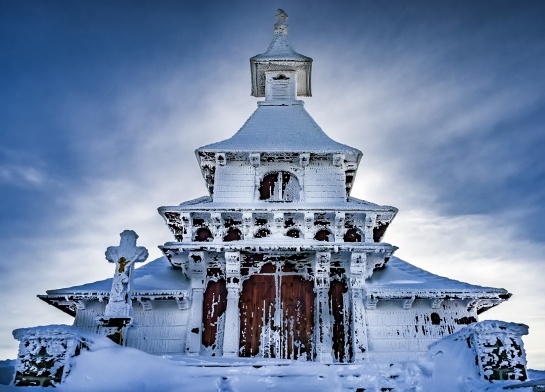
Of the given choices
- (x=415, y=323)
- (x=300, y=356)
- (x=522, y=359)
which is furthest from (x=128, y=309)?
(x=415, y=323)

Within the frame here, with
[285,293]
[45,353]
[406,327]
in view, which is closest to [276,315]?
[285,293]

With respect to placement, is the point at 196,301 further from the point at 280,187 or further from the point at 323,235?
the point at 280,187

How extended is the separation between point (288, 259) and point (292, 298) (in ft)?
3.90

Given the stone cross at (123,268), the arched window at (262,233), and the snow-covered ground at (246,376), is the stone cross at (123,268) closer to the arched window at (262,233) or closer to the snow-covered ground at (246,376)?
the snow-covered ground at (246,376)

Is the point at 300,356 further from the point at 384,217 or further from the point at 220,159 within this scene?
the point at 220,159

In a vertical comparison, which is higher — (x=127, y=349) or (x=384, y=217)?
(x=384, y=217)

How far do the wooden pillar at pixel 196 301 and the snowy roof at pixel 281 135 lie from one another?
415 centimetres

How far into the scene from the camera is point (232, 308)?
1280 cm

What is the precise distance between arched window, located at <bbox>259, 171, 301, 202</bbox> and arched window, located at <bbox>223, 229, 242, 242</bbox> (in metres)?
1.94

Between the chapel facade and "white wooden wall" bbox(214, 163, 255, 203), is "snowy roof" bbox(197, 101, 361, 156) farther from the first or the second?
the chapel facade

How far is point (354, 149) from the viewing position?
15.5 m

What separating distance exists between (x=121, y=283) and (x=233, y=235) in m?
4.63

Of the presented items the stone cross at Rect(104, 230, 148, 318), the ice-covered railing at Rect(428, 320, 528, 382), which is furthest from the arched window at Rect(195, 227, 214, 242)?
the ice-covered railing at Rect(428, 320, 528, 382)

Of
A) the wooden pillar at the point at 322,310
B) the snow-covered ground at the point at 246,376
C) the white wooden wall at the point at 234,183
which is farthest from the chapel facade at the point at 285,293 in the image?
the snow-covered ground at the point at 246,376
